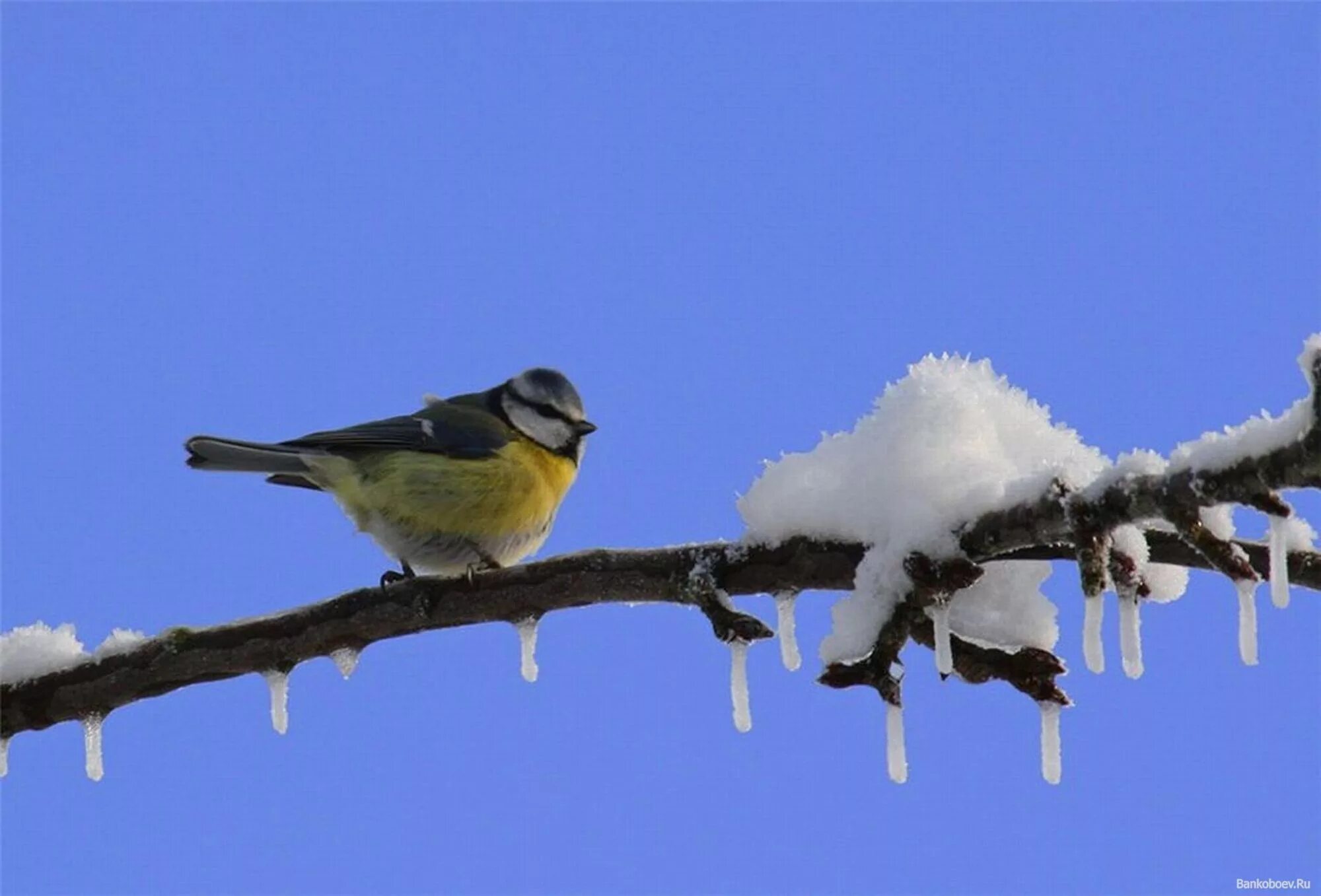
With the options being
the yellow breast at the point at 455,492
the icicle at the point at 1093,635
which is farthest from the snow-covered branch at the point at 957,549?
the yellow breast at the point at 455,492

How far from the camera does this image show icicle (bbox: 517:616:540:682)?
3.59 m

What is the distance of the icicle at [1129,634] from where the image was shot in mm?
2779

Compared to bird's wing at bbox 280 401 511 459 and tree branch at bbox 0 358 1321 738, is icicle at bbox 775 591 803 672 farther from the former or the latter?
bird's wing at bbox 280 401 511 459

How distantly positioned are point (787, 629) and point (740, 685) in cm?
16

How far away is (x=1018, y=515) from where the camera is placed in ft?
9.10

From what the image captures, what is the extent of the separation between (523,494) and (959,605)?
2546mm

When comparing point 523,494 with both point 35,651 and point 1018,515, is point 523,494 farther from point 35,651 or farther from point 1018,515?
point 1018,515

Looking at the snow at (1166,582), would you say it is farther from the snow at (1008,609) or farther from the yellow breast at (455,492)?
the yellow breast at (455,492)

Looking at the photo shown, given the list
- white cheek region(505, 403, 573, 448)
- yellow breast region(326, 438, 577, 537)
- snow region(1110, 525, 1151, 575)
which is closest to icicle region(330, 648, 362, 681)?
yellow breast region(326, 438, 577, 537)

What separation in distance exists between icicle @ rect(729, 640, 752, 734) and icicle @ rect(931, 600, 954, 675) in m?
0.45

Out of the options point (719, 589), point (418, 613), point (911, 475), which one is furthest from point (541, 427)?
point (911, 475)

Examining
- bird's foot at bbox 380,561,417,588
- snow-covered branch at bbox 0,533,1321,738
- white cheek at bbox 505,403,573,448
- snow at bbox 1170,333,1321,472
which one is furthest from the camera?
white cheek at bbox 505,403,573,448

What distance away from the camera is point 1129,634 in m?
2.82

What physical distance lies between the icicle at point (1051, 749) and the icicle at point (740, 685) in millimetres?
646
